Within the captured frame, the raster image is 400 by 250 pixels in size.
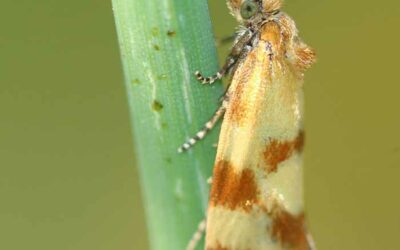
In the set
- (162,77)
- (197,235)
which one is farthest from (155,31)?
(197,235)

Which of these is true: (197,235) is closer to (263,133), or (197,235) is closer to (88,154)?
(263,133)

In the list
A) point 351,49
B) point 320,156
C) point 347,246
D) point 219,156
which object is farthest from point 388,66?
point 219,156

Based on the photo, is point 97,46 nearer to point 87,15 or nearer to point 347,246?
point 87,15

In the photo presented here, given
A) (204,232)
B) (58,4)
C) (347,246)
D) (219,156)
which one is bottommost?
(347,246)

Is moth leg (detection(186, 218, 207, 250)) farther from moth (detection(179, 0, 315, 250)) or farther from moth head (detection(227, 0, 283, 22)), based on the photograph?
moth head (detection(227, 0, 283, 22))

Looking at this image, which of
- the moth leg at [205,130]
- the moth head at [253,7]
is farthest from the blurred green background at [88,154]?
the moth leg at [205,130]

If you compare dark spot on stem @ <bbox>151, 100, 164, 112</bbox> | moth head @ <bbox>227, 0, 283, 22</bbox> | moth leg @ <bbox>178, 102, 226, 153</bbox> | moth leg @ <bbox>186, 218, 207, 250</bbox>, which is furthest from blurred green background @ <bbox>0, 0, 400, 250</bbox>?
dark spot on stem @ <bbox>151, 100, 164, 112</bbox>
